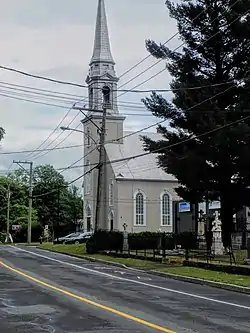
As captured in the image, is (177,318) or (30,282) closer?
(177,318)

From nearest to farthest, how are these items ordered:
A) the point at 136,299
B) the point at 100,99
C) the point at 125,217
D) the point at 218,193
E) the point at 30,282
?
the point at 136,299 → the point at 30,282 → the point at 218,193 → the point at 100,99 → the point at 125,217

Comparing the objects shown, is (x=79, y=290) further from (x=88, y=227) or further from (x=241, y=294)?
(x=88, y=227)

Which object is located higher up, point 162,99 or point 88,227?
point 162,99

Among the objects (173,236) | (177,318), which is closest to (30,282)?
(177,318)

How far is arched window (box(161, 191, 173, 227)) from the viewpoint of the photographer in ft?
261

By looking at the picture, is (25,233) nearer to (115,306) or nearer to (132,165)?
(132,165)

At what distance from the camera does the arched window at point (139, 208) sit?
77.4 m

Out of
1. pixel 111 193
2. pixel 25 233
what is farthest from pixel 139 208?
pixel 25 233

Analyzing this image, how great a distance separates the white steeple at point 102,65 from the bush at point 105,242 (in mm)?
32261

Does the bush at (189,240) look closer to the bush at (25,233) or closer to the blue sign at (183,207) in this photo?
the blue sign at (183,207)

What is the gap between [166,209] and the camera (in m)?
79.9

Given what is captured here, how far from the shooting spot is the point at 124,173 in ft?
254

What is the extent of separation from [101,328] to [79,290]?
23.4ft

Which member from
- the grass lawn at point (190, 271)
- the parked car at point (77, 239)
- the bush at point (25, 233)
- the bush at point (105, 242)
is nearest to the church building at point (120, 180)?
the bush at point (25, 233)
